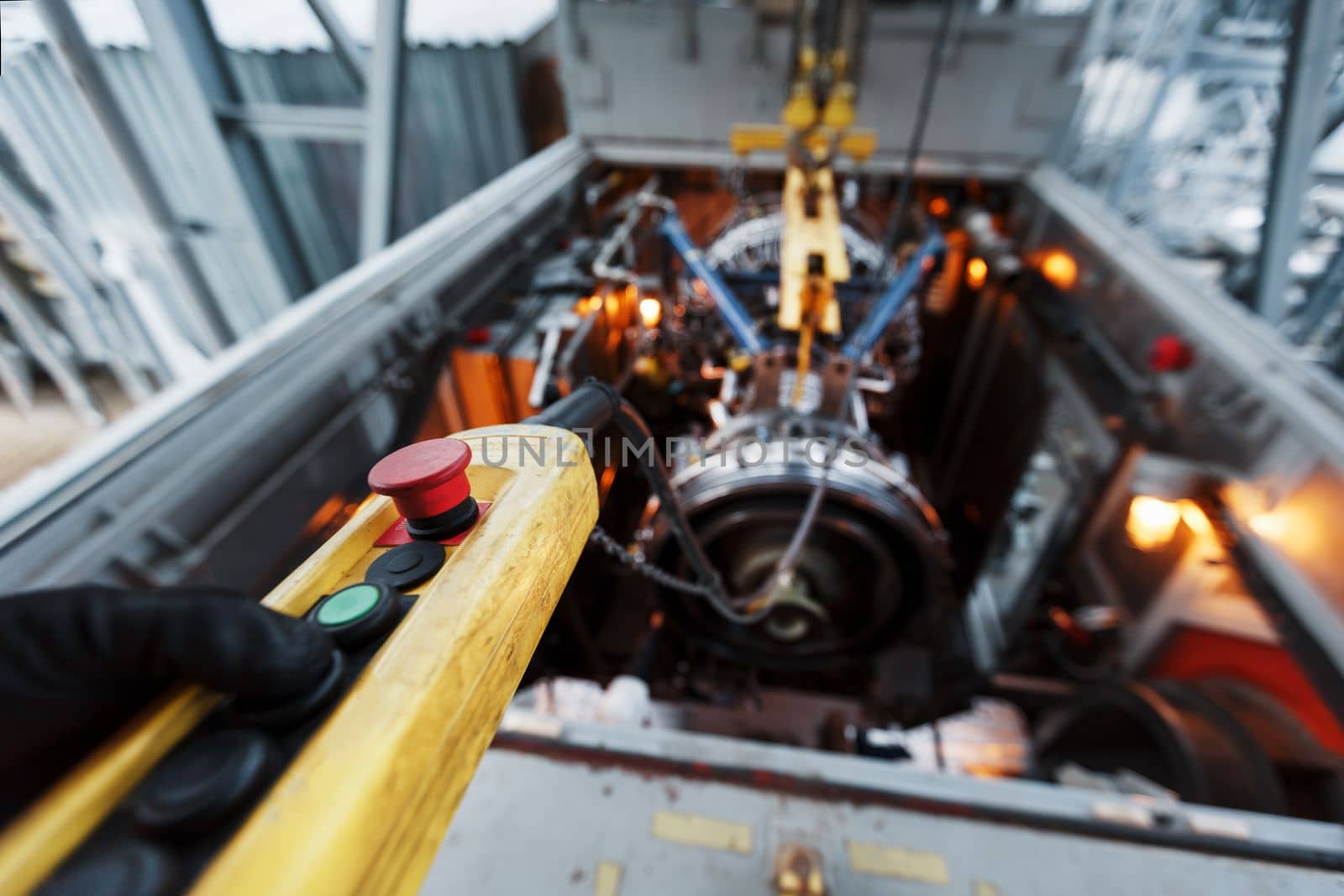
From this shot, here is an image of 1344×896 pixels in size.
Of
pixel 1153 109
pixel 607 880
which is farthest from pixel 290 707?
pixel 1153 109

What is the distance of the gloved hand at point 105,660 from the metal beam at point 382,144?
→ 7.89 ft

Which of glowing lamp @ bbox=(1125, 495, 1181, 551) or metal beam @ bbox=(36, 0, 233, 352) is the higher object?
metal beam @ bbox=(36, 0, 233, 352)

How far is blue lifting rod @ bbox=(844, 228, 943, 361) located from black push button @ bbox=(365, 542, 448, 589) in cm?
182

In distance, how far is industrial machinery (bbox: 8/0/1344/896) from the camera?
27.4 inches

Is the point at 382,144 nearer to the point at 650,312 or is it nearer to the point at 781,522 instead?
the point at 650,312

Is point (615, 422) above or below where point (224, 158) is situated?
below

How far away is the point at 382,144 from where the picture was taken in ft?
7.79

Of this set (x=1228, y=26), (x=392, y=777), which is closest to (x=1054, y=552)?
(x=392, y=777)

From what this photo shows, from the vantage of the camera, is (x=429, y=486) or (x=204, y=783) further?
(x=429, y=486)

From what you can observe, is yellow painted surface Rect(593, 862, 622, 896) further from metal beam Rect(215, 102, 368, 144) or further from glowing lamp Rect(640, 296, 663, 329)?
metal beam Rect(215, 102, 368, 144)

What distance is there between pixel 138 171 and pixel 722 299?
7.20 ft

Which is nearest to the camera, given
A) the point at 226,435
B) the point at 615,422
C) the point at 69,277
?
the point at 615,422

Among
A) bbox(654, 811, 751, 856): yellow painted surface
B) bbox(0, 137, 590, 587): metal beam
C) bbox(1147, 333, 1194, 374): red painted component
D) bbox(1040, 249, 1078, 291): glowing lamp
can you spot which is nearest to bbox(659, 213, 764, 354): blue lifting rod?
bbox(0, 137, 590, 587): metal beam

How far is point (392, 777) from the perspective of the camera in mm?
383
